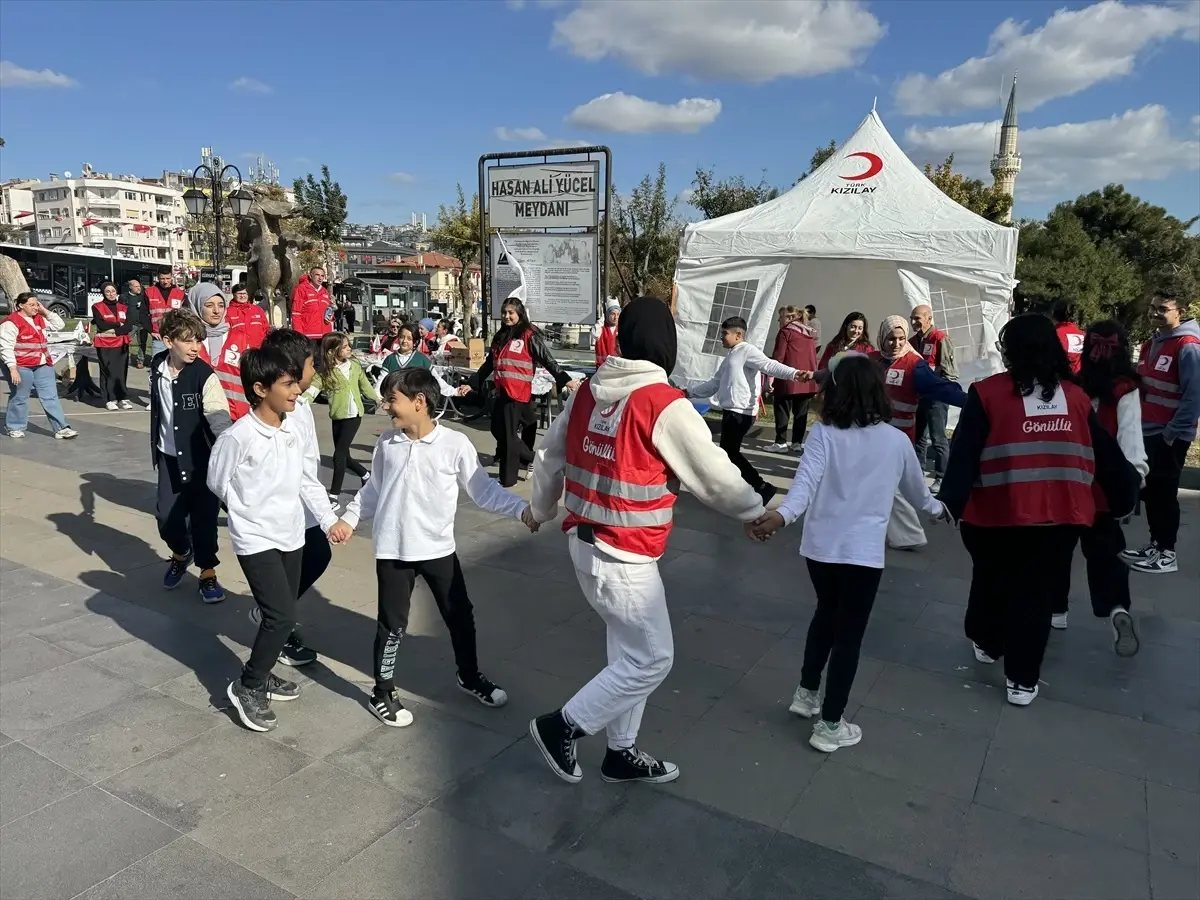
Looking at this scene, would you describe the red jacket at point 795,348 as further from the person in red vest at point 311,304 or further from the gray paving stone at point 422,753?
the gray paving stone at point 422,753

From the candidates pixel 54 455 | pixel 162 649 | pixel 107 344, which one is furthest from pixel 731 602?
pixel 107 344

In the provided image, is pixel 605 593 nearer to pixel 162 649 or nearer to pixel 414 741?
pixel 414 741

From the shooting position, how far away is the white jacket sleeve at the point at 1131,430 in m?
4.22

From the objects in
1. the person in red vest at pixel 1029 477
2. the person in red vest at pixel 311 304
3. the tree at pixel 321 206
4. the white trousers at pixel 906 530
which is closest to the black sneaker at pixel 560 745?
the person in red vest at pixel 1029 477

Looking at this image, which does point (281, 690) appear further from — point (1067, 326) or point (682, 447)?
point (1067, 326)

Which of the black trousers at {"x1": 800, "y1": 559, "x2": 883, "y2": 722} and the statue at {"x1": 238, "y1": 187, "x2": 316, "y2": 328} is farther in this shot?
the statue at {"x1": 238, "y1": 187, "x2": 316, "y2": 328}

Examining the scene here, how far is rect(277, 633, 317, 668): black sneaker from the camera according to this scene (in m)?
4.08

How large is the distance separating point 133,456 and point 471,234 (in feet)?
69.1

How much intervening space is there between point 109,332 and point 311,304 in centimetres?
330

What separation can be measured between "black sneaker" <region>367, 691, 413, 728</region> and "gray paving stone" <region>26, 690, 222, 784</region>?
70cm

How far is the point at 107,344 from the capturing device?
11.9 m

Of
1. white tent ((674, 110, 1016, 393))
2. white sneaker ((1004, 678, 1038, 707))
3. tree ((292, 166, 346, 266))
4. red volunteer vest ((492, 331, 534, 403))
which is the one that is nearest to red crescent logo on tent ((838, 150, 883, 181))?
white tent ((674, 110, 1016, 393))

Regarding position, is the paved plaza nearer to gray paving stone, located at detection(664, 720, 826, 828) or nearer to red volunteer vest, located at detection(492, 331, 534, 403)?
gray paving stone, located at detection(664, 720, 826, 828)

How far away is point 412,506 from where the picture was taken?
337cm
